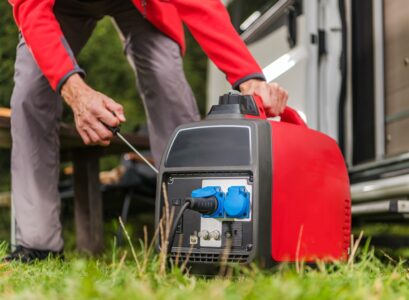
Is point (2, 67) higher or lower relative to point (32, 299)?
higher

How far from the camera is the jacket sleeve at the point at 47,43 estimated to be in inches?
79.8

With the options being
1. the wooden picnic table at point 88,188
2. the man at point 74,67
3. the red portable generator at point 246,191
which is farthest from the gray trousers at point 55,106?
the wooden picnic table at point 88,188

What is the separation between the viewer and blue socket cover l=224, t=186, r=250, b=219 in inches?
64.9

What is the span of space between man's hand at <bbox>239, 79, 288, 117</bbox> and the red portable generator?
4.4 inches

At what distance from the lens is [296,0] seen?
3.23 meters

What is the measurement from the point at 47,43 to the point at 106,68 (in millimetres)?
4883

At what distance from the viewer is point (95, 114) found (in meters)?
1.93

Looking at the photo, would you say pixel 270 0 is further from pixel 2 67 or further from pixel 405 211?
pixel 405 211

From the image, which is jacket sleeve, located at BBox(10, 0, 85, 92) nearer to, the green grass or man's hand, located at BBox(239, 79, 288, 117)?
man's hand, located at BBox(239, 79, 288, 117)

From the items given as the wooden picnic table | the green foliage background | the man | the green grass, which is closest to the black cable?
the green grass

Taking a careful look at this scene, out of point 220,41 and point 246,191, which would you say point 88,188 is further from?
point 246,191

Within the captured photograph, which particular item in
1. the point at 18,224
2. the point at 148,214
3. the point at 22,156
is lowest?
the point at 148,214

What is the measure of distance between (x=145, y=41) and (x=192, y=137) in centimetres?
79

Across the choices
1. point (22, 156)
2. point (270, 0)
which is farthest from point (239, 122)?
point (270, 0)
